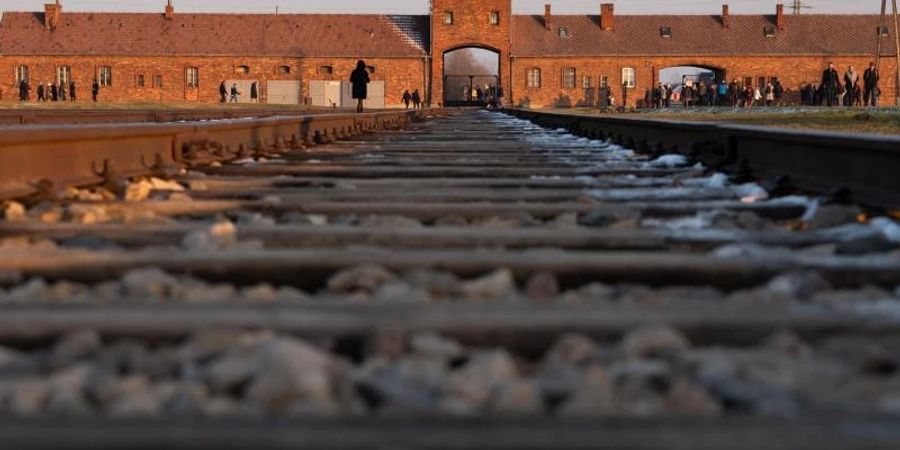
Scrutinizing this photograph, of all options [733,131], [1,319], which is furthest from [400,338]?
[733,131]

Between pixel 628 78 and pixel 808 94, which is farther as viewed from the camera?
pixel 628 78

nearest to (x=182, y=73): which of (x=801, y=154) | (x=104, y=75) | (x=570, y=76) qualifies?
(x=104, y=75)

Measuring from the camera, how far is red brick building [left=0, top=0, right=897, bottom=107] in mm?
59406

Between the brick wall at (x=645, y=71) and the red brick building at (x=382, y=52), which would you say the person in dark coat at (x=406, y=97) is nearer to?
the red brick building at (x=382, y=52)

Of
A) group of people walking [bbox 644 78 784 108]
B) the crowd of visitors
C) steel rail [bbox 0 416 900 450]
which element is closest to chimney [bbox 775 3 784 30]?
the crowd of visitors

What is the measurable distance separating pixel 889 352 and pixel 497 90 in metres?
57.8

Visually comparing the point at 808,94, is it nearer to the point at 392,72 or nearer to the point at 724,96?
the point at 724,96

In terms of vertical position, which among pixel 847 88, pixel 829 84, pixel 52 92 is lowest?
pixel 847 88

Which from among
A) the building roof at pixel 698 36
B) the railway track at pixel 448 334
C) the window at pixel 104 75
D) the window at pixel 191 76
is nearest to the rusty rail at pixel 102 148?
the railway track at pixel 448 334

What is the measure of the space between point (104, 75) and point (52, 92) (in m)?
6.53

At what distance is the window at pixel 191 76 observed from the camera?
59875 millimetres

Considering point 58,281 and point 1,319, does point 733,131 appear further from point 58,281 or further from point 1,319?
point 1,319

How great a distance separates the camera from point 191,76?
59.9m

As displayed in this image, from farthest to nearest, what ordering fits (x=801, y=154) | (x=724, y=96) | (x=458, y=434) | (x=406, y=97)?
(x=406, y=97)
(x=724, y=96)
(x=801, y=154)
(x=458, y=434)
